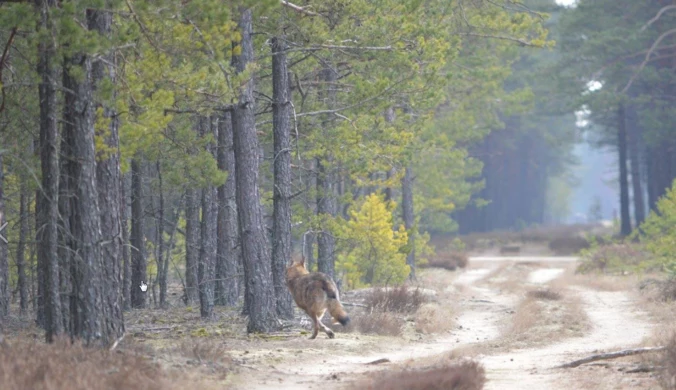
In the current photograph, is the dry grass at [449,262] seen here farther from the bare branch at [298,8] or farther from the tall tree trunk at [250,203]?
the bare branch at [298,8]

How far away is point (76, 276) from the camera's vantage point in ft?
38.8

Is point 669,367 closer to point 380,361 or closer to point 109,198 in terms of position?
point 380,361

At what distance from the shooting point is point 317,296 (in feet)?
51.5

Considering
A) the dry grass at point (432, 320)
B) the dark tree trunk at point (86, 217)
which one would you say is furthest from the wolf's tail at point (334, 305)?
the dry grass at point (432, 320)

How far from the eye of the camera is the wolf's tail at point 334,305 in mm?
15180

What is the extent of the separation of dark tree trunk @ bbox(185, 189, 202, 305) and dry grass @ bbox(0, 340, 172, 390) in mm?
10554

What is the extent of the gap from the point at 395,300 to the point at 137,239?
20.6ft

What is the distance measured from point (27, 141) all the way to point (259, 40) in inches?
171

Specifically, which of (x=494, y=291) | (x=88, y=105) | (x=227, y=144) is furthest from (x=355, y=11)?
(x=494, y=291)

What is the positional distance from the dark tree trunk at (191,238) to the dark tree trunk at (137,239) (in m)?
1.06

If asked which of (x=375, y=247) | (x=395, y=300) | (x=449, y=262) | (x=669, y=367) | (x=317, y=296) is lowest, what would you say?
(x=449, y=262)

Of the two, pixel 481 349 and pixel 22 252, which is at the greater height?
pixel 22 252

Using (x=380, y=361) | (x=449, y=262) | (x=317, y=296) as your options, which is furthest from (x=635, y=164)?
(x=380, y=361)

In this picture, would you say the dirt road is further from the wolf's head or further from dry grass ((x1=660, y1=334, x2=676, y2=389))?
the wolf's head
